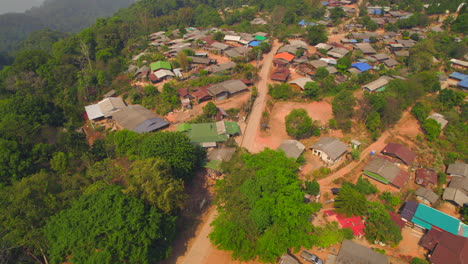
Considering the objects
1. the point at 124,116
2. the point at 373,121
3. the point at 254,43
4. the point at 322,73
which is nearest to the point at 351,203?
the point at 373,121

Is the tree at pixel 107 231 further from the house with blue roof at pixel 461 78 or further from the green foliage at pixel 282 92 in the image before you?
the house with blue roof at pixel 461 78

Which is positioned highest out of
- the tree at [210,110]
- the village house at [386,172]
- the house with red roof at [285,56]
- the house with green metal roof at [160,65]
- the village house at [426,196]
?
the house with green metal roof at [160,65]

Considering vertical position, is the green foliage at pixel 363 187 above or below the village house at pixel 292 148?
below

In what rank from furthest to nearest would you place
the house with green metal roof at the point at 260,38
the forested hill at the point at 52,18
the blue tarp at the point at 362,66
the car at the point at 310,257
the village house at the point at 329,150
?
the forested hill at the point at 52,18 < the house with green metal roof at the point at 260,38 < the blue tarp at the point at 362,66 < the village house at the point at 329,150 < the car at the point at 310,257

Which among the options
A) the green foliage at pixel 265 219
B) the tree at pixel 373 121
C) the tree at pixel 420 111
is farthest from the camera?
the tree at pixel 420 111

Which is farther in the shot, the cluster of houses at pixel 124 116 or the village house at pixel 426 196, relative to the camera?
the cluster of houses at pixel 124 116

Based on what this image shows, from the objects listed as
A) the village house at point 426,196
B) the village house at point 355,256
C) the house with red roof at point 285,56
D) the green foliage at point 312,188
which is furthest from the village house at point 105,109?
the village house at point 426,196
